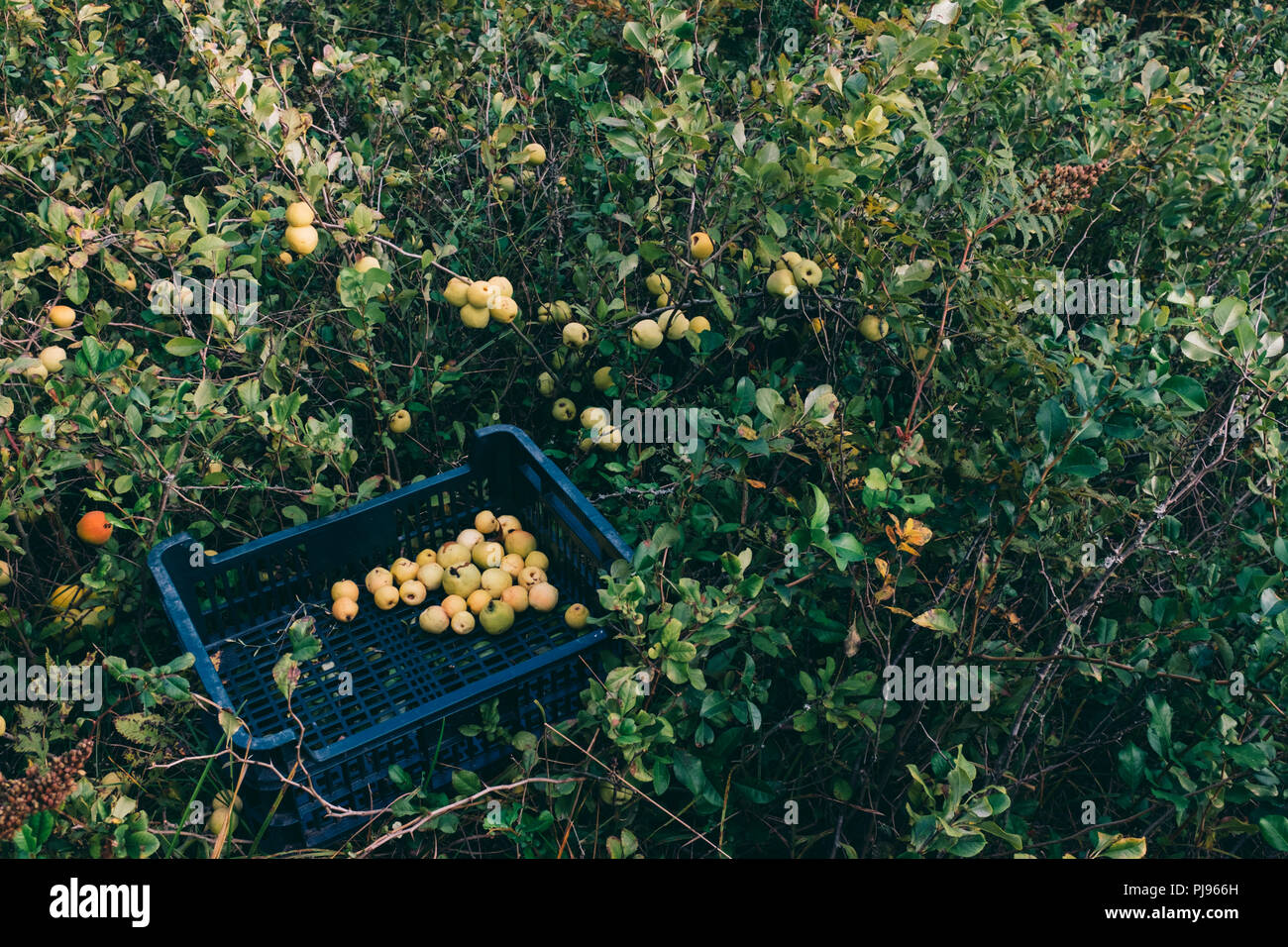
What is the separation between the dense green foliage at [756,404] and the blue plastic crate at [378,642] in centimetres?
12

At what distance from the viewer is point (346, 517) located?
8.40 ft

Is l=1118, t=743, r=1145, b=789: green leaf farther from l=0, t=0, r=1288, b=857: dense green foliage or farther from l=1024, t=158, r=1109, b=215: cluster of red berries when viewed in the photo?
l=1024, t=158, r=1109, b=215: cluster of red berries

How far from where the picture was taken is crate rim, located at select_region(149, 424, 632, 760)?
6.68 ft

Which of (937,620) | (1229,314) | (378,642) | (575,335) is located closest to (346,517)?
(378,642)

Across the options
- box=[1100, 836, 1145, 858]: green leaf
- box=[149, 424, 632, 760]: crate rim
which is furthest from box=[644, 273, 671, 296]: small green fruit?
box=[1100, 836, 1145, 858]: green leaf

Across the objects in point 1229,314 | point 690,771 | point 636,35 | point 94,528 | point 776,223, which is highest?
point 636,35

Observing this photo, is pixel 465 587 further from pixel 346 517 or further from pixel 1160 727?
pixel 1160 727

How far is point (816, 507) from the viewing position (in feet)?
6.31

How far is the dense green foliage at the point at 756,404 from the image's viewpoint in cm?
199

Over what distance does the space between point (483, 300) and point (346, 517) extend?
0.71 meters

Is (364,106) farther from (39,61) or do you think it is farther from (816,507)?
(816,507)

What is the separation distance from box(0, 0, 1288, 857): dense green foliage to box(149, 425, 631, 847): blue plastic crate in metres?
0.12
